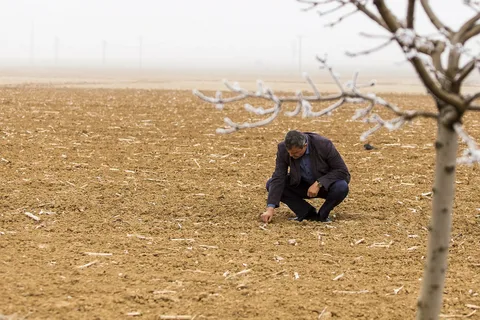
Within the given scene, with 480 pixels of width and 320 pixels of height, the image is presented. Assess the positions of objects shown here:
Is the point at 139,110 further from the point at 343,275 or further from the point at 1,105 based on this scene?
the point at 343,275

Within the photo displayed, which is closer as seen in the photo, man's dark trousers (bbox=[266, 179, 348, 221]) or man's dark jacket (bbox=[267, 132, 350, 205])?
man's dark jacket (bbox=[267, 132, 350, 205])

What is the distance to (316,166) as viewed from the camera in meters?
7.11

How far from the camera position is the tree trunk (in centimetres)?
319

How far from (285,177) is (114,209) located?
1.84 meters

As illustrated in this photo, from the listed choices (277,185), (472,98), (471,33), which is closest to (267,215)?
(277,185)

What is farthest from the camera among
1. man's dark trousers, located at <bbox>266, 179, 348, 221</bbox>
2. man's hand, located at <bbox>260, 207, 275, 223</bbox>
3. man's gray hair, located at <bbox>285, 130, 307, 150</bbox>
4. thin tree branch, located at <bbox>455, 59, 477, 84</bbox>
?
man's dark trousers, located at <bbox>266, 179, 348, 221</bbox>

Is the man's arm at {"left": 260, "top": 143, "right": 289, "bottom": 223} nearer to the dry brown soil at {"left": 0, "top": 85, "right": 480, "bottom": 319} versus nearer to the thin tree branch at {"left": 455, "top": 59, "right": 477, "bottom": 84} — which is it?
the dry brown soil at {"left": 0, "top": 85, "right": 480, "bottom": 319}

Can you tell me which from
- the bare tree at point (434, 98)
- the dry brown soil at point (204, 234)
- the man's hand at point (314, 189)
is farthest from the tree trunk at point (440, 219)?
the man's hand at point (314, 189)

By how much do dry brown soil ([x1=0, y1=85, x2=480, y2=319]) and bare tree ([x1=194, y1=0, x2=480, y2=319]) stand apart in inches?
56.9

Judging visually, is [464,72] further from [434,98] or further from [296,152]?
[296,152]

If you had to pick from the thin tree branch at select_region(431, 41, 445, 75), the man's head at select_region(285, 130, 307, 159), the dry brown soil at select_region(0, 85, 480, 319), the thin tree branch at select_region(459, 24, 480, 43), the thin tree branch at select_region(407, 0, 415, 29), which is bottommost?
the dry brown soil at select_region(0, 85, 480, 319)

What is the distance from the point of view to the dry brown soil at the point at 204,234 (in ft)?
16.0

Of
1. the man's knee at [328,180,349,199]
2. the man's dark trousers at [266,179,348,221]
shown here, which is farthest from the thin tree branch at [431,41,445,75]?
the man's dark trousers at [266,179,348,221]

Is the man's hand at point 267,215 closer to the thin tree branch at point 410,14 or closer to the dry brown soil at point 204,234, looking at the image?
the dry brown soil at point 204,234
